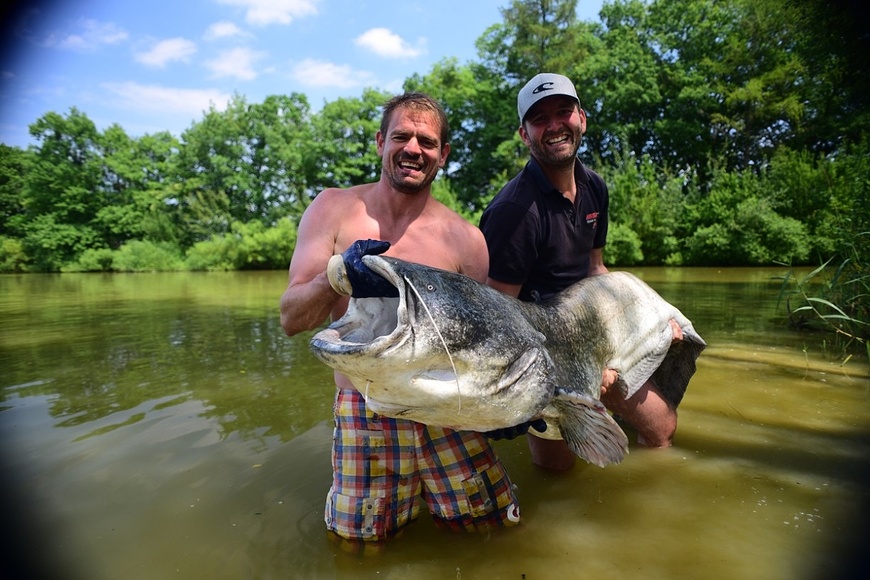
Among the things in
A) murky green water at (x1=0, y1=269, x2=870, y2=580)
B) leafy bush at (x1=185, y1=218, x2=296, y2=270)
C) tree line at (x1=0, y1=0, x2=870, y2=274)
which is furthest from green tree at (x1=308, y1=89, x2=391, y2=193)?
murky green water at (x1=0, y1=269, x2=870, y2=580)

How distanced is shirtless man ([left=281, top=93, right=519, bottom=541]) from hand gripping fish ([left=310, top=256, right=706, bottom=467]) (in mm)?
429

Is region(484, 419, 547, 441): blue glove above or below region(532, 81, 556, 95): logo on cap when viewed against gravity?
below

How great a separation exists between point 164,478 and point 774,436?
3.68m

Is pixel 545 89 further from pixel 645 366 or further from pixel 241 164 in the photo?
pixel 241 164

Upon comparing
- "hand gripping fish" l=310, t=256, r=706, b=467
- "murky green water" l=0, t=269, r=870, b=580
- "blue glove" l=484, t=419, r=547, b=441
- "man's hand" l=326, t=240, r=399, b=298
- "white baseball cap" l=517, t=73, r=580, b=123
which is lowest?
"murky green water" l=0, t=269, r=870, b=580

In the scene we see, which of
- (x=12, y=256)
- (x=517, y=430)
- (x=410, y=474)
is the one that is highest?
(x=517, y=430)

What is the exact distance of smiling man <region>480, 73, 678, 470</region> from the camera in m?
2.83

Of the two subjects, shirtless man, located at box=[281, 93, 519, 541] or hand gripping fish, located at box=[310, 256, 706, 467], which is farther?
shirtless man, located at box=[281, 93, 519, 541]

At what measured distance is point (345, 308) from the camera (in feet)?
7.79

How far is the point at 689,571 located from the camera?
190cm

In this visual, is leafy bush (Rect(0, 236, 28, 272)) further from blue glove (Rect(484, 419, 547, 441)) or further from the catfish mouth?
blue glove (Rect(484, 419, 547, 441))

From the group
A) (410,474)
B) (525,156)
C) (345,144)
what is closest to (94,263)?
(345,144)

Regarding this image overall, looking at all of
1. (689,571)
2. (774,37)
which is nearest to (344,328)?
(689,571)

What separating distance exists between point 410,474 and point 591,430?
2.76 ft
